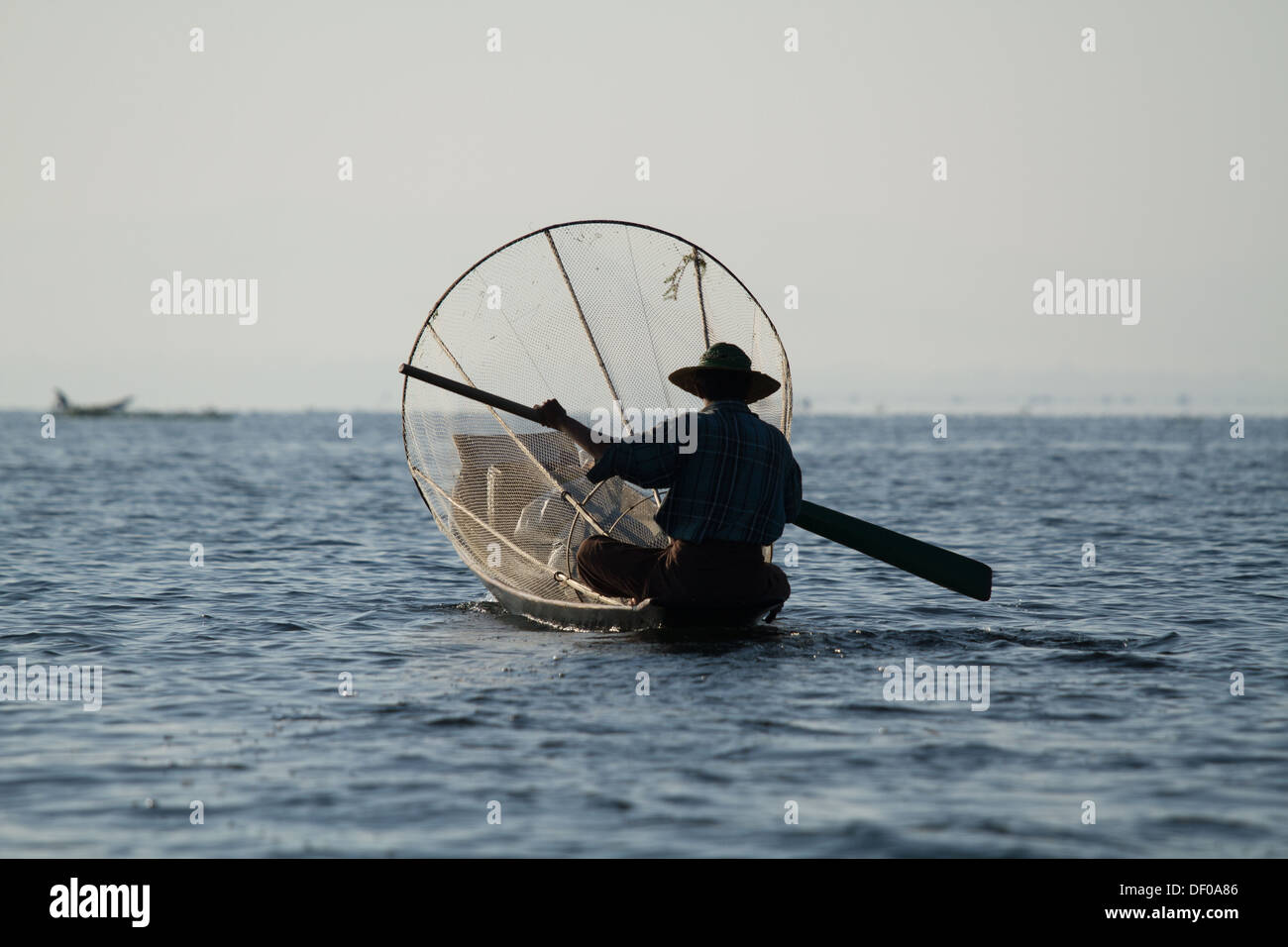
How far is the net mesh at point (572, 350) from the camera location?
1127 centimetres

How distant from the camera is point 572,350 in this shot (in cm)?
1148

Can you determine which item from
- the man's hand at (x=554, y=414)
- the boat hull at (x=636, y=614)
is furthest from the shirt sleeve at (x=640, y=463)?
the boat hull at (x=636, y=614)

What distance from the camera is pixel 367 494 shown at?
1232 inches

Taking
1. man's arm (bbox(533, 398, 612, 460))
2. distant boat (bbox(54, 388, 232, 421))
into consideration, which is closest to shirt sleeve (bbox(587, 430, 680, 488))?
man's arm (bbox(533, 398, 612, 460))

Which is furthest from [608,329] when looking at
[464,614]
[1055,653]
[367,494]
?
[367,494]

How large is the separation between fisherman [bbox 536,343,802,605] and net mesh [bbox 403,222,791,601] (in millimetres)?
1697

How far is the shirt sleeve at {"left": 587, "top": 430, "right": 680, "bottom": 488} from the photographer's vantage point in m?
8.91

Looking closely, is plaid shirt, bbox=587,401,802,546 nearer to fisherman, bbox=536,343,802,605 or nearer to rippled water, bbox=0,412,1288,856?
fisherman, bbox=536,343,802,605

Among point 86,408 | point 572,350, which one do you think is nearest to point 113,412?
point 86,408

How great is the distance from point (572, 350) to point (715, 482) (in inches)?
110

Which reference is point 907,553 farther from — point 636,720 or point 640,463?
point 636,720

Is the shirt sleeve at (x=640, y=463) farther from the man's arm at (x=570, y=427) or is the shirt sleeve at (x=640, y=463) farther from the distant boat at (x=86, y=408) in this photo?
the distant boat at (x=86, y=408)

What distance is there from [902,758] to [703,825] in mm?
1516
